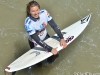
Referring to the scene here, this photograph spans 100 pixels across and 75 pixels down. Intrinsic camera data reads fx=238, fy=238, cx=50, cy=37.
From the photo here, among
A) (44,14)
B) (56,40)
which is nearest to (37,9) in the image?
(44,14)

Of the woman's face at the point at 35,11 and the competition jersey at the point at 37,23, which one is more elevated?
the woman's face at the point at 35,11

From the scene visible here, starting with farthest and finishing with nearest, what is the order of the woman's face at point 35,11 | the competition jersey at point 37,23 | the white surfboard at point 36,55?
the white surfboard at point 36,55 → the competition jersey at point 37,23 → the woman's face at point 35,11

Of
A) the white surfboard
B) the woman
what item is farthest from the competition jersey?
the white surfboard

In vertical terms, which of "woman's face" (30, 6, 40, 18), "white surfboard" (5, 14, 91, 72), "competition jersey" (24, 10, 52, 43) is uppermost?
"woman's face" (30, 6, 40, 18)

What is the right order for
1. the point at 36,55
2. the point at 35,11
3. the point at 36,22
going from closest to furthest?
the point at 35,11
the point at 36,22
the point at 36,55

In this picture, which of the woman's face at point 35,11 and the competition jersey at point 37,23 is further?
the competition jersey at point 37,23

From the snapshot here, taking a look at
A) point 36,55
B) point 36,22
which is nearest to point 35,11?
point 36,22

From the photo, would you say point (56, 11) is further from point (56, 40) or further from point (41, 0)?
point (56, 40)

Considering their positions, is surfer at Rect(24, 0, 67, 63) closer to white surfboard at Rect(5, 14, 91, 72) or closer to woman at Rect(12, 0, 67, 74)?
woman at Rect(12, 0, 67, 74)

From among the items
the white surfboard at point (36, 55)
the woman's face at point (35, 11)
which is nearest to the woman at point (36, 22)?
the woman's face at point (35, 11)

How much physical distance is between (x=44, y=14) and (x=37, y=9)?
0.73 feet

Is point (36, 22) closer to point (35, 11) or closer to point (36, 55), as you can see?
point (35, 11)

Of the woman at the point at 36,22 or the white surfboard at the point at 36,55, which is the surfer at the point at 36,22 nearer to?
the woman at the point at 36,22

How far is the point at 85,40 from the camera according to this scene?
412 cm
